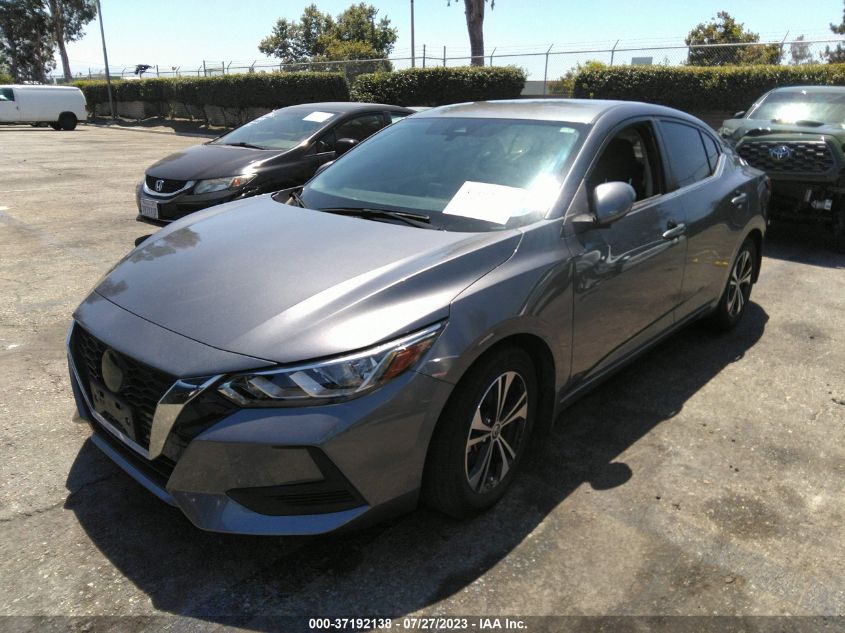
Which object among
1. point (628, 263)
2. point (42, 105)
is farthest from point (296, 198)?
point (42, 105)

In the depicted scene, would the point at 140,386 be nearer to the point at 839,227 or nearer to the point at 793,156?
the point at 793,156

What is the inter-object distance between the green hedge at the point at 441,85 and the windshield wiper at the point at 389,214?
17235 millimetres

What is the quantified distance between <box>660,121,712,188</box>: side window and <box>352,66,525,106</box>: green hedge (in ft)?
52.3

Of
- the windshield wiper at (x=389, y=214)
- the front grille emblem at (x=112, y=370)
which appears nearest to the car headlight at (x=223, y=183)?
the windshield wiper at (x=389, y=214)

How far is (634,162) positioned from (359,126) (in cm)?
481

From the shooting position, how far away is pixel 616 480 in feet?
9.88

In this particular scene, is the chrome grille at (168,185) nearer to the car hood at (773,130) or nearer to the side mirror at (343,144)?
the side mirror at (343,144)

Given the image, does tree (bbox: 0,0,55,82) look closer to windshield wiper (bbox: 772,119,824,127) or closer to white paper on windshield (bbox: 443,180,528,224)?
windshield wiper (bbox: 772,119,824,127)

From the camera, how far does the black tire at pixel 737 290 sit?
463cm

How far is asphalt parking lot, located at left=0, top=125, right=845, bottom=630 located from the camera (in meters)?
2.29

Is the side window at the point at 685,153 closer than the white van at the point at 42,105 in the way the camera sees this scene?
Yes

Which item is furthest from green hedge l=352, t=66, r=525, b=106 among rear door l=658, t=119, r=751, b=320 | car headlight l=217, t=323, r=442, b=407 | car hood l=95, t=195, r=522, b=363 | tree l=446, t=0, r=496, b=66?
car headlight l=217, t=323, r=442, b=407

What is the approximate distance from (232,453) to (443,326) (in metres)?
0.81

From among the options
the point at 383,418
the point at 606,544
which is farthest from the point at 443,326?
the point at 606,544
